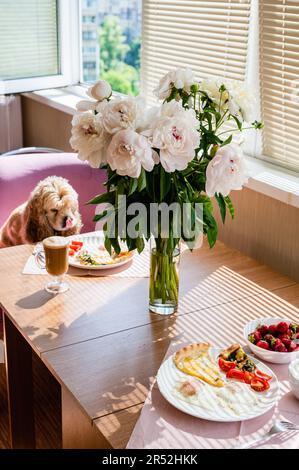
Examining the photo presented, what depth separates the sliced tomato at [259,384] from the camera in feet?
4.25

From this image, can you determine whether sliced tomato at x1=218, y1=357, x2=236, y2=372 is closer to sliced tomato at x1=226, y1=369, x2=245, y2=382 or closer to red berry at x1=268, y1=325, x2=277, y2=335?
sliced tomato at x1=226, y1=369, x2=245, y2=382

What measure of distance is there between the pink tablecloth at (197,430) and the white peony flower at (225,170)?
1.54ft

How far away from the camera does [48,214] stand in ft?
7.15

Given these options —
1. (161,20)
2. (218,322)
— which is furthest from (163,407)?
(161,20)

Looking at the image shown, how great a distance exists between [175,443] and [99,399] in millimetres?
206

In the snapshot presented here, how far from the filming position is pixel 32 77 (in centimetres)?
326

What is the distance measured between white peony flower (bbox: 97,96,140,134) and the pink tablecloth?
0.58 metres

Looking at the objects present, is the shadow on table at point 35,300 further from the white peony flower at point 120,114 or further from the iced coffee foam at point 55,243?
the white peony flower at point 120,114

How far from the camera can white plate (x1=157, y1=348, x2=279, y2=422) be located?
122 cm

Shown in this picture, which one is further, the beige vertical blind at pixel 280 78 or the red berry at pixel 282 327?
the beige vertical blind at pixel 280 78

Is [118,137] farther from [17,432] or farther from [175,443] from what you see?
[17,432]

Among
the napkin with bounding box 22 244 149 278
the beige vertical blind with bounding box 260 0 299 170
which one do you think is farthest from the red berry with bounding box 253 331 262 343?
the beige vertical blind with bounding box 260 0 299 170

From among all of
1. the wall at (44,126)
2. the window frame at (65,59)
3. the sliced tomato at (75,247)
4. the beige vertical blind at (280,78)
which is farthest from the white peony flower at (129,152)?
the window frame at (65,59)

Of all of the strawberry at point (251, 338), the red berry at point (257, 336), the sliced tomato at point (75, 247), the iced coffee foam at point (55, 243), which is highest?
the iced coffee foam at point (55, 243)
